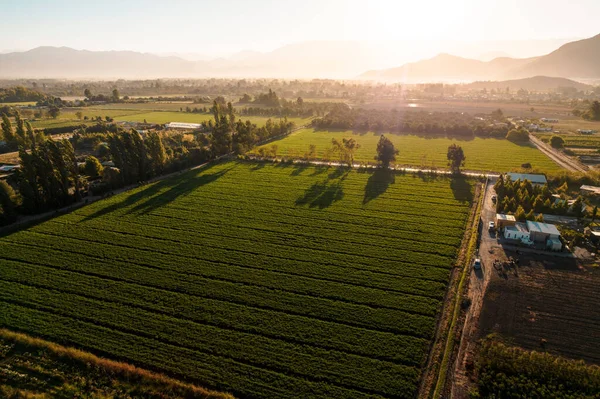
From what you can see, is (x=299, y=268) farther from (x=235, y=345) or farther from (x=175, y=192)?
(x=175, y=192)

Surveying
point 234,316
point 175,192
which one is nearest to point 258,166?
point 175,192

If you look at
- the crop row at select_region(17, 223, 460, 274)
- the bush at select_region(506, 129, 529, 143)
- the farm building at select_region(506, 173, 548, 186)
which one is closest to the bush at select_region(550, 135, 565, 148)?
the bush at select_region(506, 129, 529, 143)

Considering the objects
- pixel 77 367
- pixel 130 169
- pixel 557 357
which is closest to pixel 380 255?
pixel 557 357

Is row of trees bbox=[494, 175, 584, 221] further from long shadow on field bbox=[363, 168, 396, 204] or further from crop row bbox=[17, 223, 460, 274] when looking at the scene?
crop row bbox=[17, 223, 460, 274]

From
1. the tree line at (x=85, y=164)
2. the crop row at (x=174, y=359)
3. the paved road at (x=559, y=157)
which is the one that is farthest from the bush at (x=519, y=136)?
the crop row at (x=174, y=359)

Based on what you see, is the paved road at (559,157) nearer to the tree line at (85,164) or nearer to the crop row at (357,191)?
the crop row at (357,191)
